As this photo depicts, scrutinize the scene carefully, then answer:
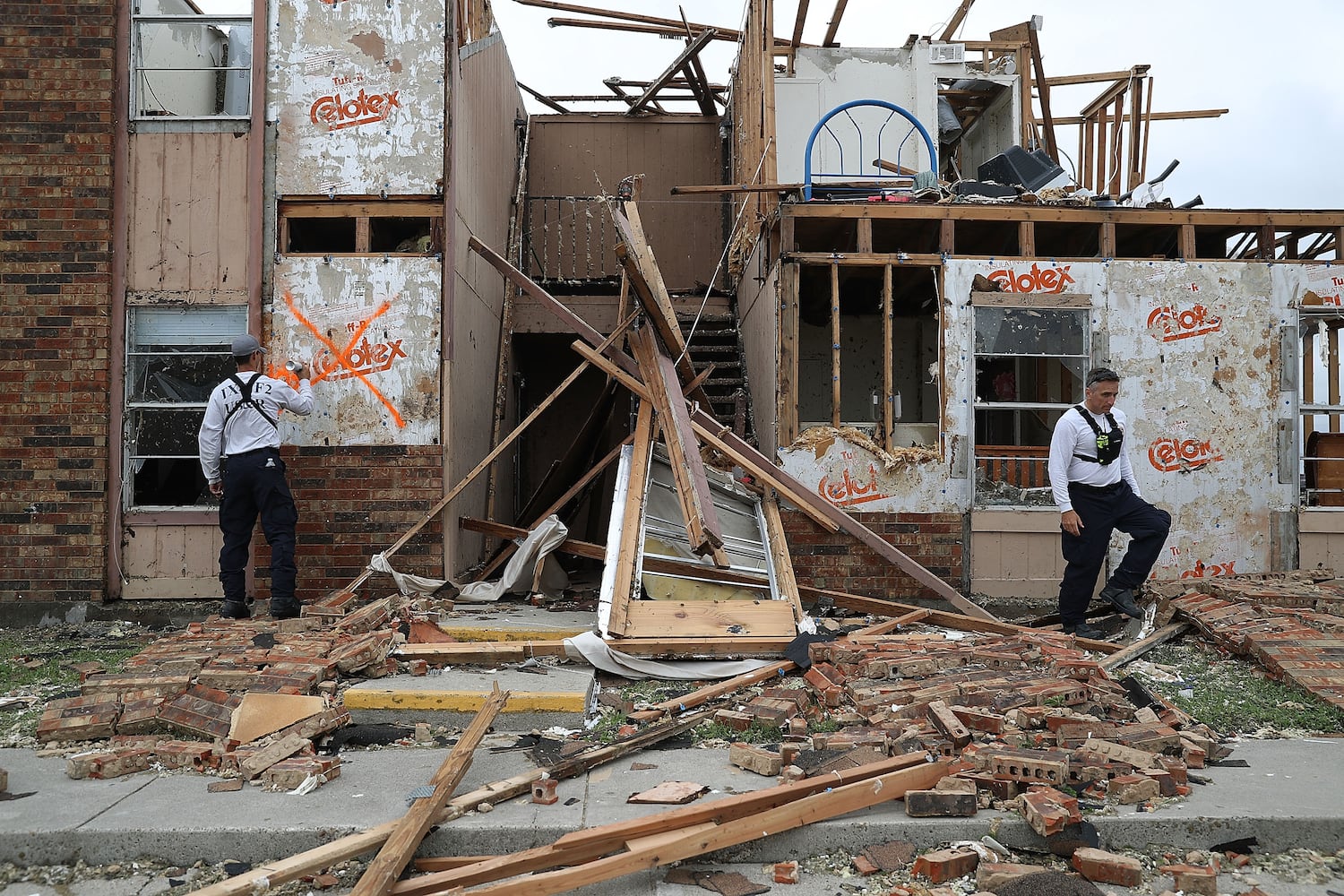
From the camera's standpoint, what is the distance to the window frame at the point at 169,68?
770 centimetres

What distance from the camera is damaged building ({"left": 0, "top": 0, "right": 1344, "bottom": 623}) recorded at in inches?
297

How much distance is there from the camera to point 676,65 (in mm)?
12352

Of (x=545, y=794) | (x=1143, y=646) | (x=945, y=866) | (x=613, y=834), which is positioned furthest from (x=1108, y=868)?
(x=1143, y=646)

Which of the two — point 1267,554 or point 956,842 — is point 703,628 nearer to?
point 956,842

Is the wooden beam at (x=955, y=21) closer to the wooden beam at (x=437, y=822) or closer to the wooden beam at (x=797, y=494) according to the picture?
the wooden beam at (x=797, y=494)

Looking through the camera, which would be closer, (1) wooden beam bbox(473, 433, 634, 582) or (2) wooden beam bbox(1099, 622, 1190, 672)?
(2) wooden beam bbox(1099, 622, 1190, 672)

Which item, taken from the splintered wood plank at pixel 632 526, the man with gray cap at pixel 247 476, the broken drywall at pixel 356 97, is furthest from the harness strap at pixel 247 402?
the splintered wood plank at pixel 632 526

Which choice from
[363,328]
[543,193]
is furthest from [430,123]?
[543,193]

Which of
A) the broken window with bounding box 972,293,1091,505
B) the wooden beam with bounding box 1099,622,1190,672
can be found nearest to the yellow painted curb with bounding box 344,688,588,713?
the wooden beam with bounding box 1099,622,1190,672

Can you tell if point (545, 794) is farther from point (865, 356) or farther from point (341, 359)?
point (865, 356)

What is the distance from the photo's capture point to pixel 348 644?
552cm

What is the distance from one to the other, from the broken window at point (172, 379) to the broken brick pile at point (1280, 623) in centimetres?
775

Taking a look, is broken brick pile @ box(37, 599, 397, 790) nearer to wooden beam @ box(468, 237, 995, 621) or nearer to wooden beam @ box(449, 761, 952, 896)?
wooden beam @ box(449, 761, 952, 896)

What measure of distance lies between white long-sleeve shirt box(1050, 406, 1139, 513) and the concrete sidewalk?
2.89 m
